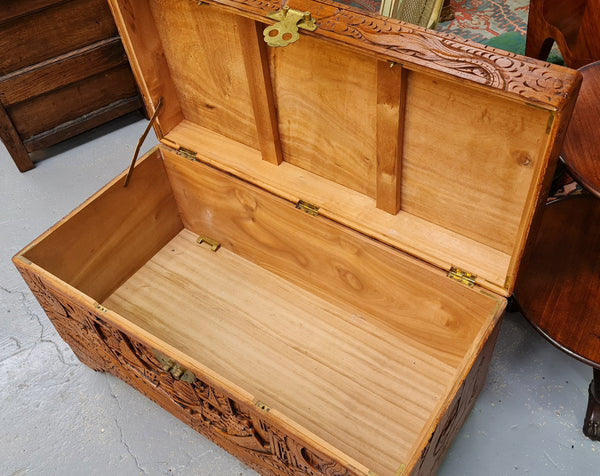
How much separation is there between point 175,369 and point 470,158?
820mm

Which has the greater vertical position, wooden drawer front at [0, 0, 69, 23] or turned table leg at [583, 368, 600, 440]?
wooden drawer front at [0, 0, 69, 23]

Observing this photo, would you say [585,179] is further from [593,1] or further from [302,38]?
[593,1]

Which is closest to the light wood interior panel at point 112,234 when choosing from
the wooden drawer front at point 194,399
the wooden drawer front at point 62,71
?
the wooden drawer front at point 194,399

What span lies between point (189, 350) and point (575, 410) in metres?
1.14

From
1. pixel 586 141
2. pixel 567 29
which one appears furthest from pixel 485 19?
pixel 586 141

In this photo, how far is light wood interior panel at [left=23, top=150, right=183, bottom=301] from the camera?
5.34 ft

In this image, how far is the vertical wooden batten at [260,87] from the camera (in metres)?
1.36

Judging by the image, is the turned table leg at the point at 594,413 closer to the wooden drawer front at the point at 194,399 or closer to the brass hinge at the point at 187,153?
the wooden drawer front at the point at 194,399

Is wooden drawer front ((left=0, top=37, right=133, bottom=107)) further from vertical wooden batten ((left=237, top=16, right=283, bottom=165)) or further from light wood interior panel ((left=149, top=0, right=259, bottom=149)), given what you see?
vertical wooden batten ((left=237, top=16, right=283, bottom=165))

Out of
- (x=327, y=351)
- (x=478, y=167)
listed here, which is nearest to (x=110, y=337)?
(x=327, y=351)

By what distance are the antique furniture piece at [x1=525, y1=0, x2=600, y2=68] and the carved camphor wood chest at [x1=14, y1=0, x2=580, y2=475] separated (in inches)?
48.4

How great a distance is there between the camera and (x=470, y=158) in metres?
1.25

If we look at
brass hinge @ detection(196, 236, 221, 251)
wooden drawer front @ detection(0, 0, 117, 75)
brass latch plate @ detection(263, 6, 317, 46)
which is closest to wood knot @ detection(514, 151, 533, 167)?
brass latch plate @ detection(263, 6, 317, 46)

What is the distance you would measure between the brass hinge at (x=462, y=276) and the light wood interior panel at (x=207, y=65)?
0.68 m
